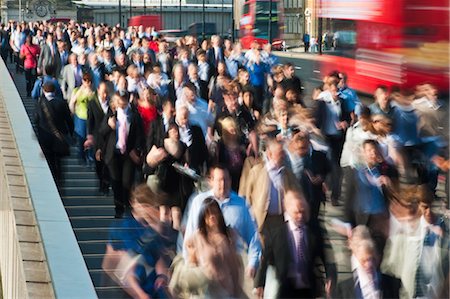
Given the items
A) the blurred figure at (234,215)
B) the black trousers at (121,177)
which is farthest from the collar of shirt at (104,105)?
the blurred figure at (234,215)

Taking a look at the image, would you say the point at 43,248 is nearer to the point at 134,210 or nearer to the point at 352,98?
the point at 134,210

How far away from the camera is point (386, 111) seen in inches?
513

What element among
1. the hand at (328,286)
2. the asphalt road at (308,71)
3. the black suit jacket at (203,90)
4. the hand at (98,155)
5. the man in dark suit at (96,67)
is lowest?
the asphalt road at (308,71)

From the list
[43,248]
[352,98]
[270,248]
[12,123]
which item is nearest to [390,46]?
[12,123]

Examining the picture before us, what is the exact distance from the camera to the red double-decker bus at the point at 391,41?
2202cm

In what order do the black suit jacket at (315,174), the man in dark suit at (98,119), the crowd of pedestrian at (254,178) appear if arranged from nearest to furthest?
A: the crowd of pedestrian at (254,178) → the black suit jacket at (315,174) → the man in dark suit at (98,119)

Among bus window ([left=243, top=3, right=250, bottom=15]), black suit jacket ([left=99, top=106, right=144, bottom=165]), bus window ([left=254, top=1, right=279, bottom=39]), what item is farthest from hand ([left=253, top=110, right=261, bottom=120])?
bus window ([left=243, top=3, right=250, bottom=15])

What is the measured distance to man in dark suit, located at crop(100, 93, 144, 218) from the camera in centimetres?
1372

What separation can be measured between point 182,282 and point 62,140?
7.91m

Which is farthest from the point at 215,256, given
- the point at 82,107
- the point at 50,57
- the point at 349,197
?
the point at 50,57

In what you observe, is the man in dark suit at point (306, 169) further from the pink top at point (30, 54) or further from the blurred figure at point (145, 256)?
the pink top at point (30, 54)

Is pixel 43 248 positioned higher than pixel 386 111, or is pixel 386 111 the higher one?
pixel 386 111

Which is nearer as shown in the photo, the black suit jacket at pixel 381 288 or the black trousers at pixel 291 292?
the black suit jacket at pixel 381 288

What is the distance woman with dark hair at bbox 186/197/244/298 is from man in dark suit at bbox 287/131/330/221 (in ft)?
6.44
